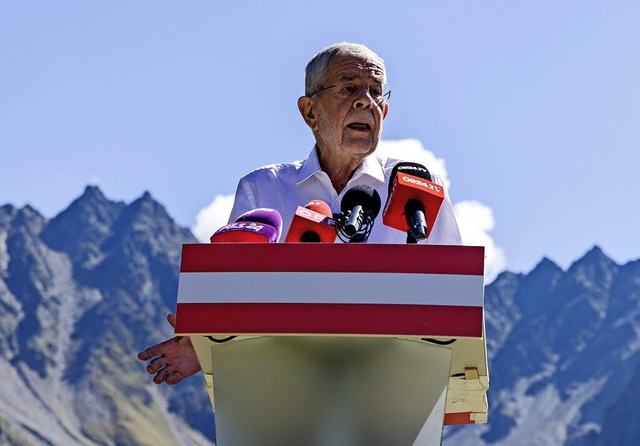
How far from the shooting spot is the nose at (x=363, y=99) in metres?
4.20

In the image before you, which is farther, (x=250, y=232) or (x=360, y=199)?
(x=360, y=199)

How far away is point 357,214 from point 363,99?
100 cm

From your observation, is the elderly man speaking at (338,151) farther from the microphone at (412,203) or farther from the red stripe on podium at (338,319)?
the red stripe on podium at (338,319)

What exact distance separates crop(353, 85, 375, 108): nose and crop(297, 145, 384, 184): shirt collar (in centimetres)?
26

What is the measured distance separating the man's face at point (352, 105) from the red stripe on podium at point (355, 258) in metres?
1.14

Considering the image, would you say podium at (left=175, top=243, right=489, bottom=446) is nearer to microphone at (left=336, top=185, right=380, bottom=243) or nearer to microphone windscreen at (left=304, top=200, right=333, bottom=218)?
microphone at (left=336, top=185, right=380, bottom=243)

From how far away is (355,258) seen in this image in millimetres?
3125

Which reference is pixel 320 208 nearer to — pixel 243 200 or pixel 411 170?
pixel 411 170

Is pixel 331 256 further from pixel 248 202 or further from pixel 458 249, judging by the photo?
pixel 248 202

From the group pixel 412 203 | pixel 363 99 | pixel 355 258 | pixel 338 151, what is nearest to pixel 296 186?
pixel 338 151

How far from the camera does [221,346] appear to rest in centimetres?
338

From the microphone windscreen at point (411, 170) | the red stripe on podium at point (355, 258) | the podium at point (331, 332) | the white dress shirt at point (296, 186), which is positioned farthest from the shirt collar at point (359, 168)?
the red stripe on podium at point (355, 258)

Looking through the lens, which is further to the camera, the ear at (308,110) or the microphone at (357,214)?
the ear at (308,110)

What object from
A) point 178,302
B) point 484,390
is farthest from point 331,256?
point 484,390
